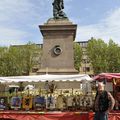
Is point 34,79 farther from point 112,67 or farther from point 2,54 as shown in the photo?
point 2,54

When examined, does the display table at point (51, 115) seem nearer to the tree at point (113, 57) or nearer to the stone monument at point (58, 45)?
the stone monument at point (58, 45)

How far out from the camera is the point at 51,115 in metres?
16.0

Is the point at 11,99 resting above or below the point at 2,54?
below

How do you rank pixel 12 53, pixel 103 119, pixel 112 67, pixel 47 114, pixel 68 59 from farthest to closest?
pixel 12 53 < pixel 112 67 < pixel 68 59 < pixel 47 114 < pixel 103 119

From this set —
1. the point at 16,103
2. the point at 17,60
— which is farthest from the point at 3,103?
the point at 17,60

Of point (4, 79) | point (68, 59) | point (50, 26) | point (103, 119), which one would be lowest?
point (103, 119)

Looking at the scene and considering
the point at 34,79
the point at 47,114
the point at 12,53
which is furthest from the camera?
the point at 12,53

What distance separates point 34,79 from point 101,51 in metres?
53.1

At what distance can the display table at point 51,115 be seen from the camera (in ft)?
51.3

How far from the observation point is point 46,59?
32812 millimetres

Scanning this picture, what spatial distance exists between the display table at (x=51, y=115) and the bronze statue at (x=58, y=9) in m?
19.7

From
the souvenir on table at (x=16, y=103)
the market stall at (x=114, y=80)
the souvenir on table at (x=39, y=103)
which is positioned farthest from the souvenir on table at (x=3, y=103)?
the market stall at (x=114, y=80)

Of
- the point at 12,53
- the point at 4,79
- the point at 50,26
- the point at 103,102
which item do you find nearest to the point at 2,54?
the point at 12,53

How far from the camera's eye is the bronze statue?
116ft
